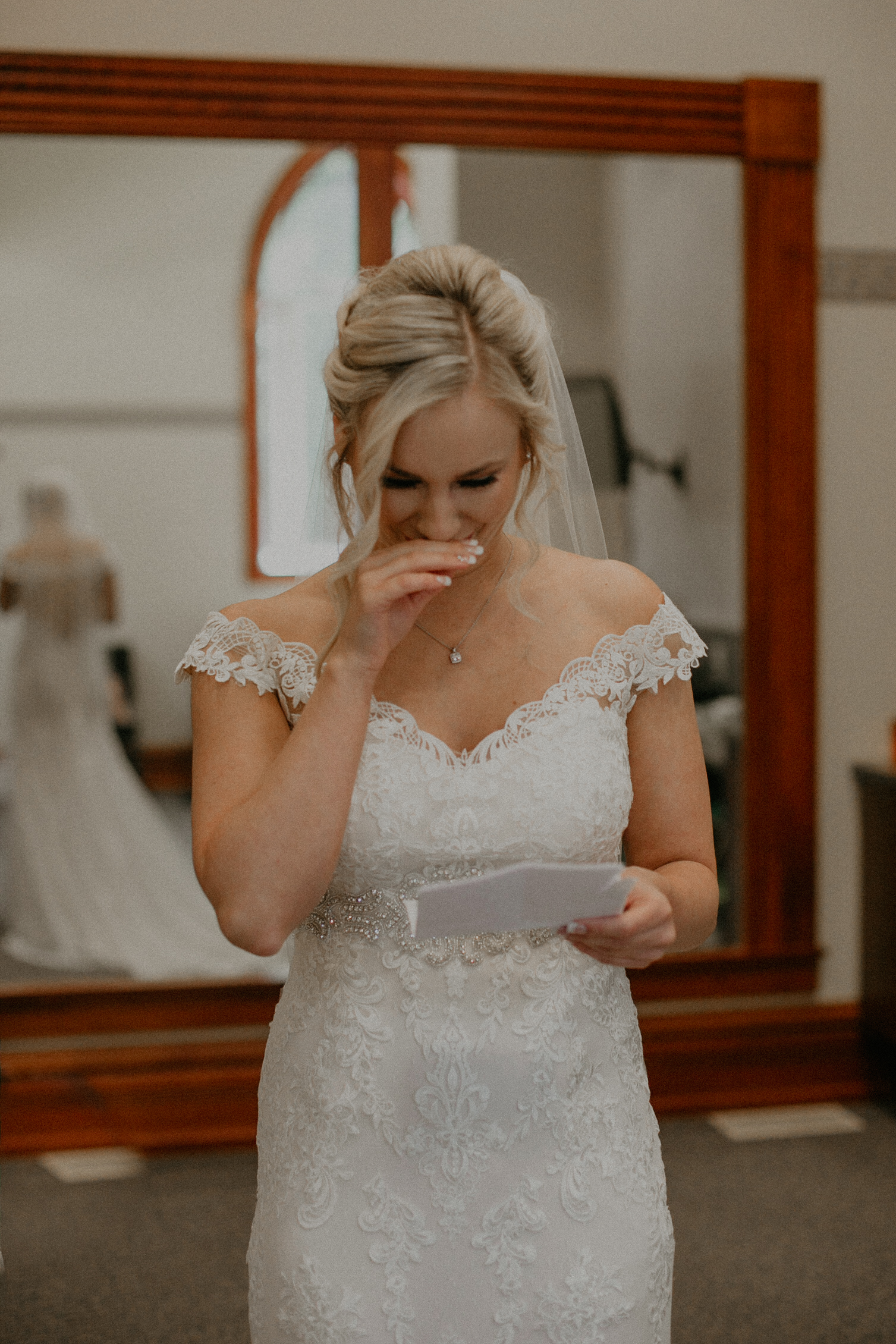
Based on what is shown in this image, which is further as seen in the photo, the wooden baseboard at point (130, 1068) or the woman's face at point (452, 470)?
the wooden baseboard at point (130, 1068)

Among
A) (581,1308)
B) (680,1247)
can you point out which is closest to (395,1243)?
(581,1308)

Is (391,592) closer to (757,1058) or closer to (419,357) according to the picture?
(419,357)

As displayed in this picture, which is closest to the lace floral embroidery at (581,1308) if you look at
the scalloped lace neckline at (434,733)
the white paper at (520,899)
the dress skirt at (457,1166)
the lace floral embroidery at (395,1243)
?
the dress skirt at (457,1166)

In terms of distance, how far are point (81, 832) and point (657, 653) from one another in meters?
2.59

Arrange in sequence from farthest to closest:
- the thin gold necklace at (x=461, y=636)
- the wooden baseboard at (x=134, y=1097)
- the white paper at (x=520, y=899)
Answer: the wooden baseboard at (x=134, y=1097)
the thin gold necklace at (x=461, y=636)
the white paper at (x=520, y=899)

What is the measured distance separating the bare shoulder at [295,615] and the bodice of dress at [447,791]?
0.6 inches

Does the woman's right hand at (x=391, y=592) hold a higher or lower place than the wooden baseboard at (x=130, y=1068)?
higher

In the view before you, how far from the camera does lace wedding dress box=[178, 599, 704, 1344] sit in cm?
142

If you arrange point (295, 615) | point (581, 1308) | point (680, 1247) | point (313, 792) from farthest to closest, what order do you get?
point (680, 1247)
point (295, 615)
point (581, 1308)
point (313, 792)

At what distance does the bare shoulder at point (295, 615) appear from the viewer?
1.50 meters

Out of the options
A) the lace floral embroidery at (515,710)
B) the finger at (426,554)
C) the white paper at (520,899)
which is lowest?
the white paper at (520,899)

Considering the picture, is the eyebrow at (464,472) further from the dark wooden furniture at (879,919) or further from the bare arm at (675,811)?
the dark wooden furniture at (879,919)

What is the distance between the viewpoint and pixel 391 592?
4.25 feet

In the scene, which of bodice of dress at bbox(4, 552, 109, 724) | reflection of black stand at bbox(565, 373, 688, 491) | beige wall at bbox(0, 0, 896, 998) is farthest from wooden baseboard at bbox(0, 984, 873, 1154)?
reflection of black stand at bbox(565, 373, 688, 491)
